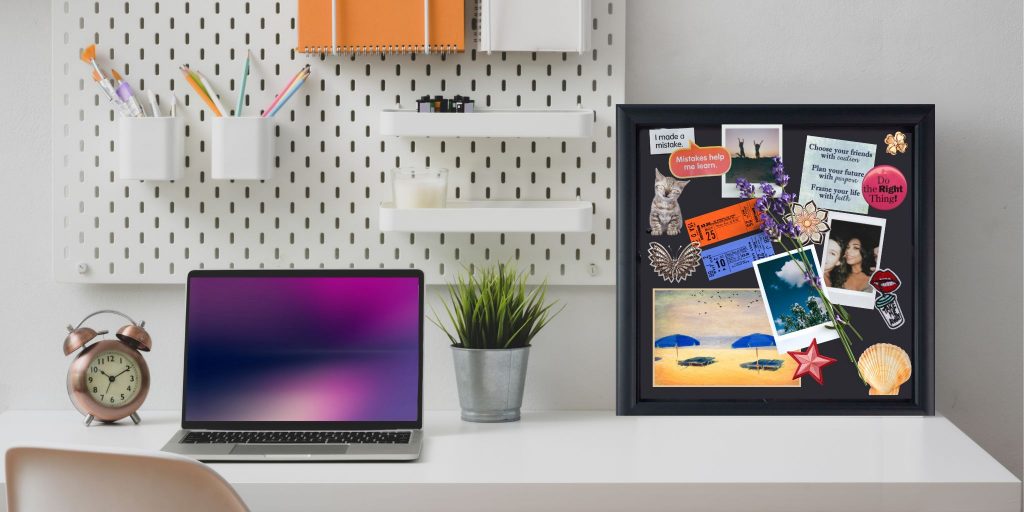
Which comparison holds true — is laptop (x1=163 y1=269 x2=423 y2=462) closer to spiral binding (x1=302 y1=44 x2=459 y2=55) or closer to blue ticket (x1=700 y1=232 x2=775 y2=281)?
spiral binding (x1=302 y1=44 x2=459 y2=55)

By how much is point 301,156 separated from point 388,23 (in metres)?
0.26

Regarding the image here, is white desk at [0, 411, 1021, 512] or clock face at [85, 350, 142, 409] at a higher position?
clock face at [85, 350, 142, 409]

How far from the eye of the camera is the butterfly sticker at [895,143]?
157cm

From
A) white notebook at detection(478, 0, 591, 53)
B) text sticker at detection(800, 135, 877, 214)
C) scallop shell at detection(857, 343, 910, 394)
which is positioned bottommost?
Answer: scallop shell at detection(857, 343, 910, 394)

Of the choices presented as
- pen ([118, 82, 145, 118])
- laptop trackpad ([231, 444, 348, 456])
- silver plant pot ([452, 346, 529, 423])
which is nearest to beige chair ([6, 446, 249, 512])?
laptop trackpad ([231, 444, 348, 456])

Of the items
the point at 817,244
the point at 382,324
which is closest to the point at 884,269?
the point at 817,244

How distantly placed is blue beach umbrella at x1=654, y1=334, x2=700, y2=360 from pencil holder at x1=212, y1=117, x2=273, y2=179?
27.2 inches

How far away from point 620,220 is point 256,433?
0.65 m

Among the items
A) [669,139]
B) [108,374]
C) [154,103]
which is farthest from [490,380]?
[154,103]

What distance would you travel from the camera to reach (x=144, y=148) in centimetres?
153

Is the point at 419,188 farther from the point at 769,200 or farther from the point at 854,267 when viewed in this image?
the point at 854,267

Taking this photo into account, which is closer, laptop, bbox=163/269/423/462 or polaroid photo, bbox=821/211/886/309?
laptop, bbox=163/269/423/462

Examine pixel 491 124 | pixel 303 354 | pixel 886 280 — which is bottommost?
pixel 303 354

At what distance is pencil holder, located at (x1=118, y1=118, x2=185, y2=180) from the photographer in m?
1.53
